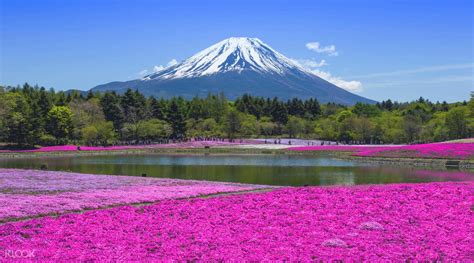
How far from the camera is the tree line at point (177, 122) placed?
9075 cm

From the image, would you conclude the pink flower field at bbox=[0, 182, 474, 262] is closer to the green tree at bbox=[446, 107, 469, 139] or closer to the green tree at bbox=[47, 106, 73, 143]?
the green tree at bbox=[47, 106, 73, 143]

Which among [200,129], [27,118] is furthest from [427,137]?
[27,118]

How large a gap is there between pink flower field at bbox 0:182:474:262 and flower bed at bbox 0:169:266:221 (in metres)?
2.39

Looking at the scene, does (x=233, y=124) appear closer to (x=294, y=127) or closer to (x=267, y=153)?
(x=294, y=127)

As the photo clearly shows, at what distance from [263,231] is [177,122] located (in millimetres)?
96066

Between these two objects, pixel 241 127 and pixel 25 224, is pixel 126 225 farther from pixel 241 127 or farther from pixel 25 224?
pixel 241 127

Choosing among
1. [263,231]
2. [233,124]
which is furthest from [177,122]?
[263,231]

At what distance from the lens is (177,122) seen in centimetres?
11138

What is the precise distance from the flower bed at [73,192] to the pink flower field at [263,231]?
2388 mm

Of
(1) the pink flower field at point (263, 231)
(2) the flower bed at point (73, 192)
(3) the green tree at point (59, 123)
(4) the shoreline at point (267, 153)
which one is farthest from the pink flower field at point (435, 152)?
(3) the green tree at point (59, 123)

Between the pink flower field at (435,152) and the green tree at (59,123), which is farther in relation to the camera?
the green tree at (59,123)

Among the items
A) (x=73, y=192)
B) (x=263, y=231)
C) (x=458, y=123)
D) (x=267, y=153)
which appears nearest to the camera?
(x=263, y=231)

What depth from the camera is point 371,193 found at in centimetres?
2481

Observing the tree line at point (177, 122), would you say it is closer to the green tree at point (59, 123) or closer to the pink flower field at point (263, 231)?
the green tree at point (59, 123)
